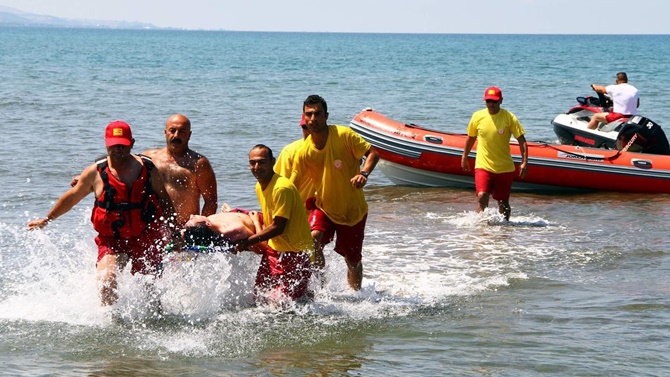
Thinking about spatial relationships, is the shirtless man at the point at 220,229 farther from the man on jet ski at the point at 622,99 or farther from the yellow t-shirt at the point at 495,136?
the man on jet ski at the point at 622,99

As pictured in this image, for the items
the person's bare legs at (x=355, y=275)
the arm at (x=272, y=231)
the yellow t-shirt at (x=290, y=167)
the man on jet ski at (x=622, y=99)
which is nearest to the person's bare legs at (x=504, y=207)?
the person's bare legs at (x=355, y=275)

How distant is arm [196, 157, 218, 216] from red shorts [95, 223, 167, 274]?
50 cm

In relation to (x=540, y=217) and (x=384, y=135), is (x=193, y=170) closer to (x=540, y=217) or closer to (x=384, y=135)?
(x=540, y=217)

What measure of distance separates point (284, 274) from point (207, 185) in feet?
2.76

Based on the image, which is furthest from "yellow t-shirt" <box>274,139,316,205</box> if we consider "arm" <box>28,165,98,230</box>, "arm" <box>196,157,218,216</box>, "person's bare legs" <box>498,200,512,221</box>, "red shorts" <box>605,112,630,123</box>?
"red shorts" <box>605,112,630,123</box>

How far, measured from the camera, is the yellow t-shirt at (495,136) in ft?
35.3

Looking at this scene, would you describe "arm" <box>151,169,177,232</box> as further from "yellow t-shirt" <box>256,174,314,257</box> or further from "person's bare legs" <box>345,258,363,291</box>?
"person's bare legs" <box>345,258,363,291</box>

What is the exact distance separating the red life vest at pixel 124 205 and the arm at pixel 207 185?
1.70 feet

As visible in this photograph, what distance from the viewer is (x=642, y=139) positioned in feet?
46.0

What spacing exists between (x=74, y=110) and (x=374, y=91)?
44.8 feet

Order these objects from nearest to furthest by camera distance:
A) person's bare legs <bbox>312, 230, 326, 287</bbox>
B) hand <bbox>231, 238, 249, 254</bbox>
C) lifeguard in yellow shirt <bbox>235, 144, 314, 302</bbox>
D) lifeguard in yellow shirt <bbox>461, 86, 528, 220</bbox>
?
1. lifeguard in yellow shirt <bbox>235, 144, 314, 302</bbox>
2. hand <bbox>231, 238, 249, 254</bbox>
3. person's bare legs <bbox>312, 230, 326, 287</bbox>
4. lifeguard in yellow shirt <bbox>461, 86, 528, 220</bbox>

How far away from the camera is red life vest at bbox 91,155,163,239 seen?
665cm

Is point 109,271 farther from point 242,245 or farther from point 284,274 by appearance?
point 284,274

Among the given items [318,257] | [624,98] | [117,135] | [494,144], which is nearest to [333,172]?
[318,257]
